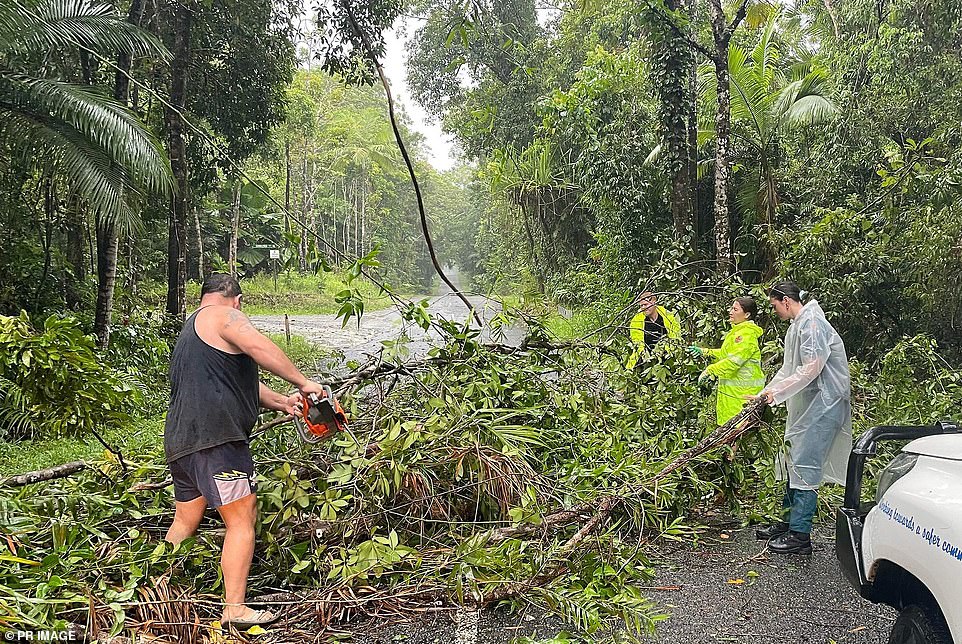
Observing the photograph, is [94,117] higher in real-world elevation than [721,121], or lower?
lower

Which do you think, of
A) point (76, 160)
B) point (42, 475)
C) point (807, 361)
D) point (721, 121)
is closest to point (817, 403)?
point (807, 361)

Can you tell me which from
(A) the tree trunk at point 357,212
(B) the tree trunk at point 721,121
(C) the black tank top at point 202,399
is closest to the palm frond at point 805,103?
(B) the tree trunk at point 721,121

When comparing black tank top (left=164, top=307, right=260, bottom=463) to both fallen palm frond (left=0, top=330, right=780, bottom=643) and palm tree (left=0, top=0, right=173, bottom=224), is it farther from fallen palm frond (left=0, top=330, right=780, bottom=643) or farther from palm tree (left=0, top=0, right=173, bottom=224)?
palm tree (left=0, top=0, right=173, bottom=224)

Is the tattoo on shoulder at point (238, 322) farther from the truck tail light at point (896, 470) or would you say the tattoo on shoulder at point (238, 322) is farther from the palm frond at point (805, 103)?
the palm frond at point (805, 103)

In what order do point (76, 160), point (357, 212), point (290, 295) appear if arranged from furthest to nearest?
point (357, 212) → point (290, 295) → point (76, 160)

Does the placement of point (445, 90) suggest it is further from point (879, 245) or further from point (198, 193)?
point (879, 245)

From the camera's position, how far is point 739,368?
5676mm

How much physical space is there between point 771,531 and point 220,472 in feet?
12.0

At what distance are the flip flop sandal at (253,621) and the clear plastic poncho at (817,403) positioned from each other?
132 inches

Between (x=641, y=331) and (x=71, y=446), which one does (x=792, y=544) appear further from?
(x=71, y=446)

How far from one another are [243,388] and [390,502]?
3.71 feet

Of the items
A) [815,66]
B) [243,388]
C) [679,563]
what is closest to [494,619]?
[679,563]

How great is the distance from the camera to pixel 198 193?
16.0 m

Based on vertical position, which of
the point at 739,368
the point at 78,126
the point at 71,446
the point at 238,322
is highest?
the point at 78,126
